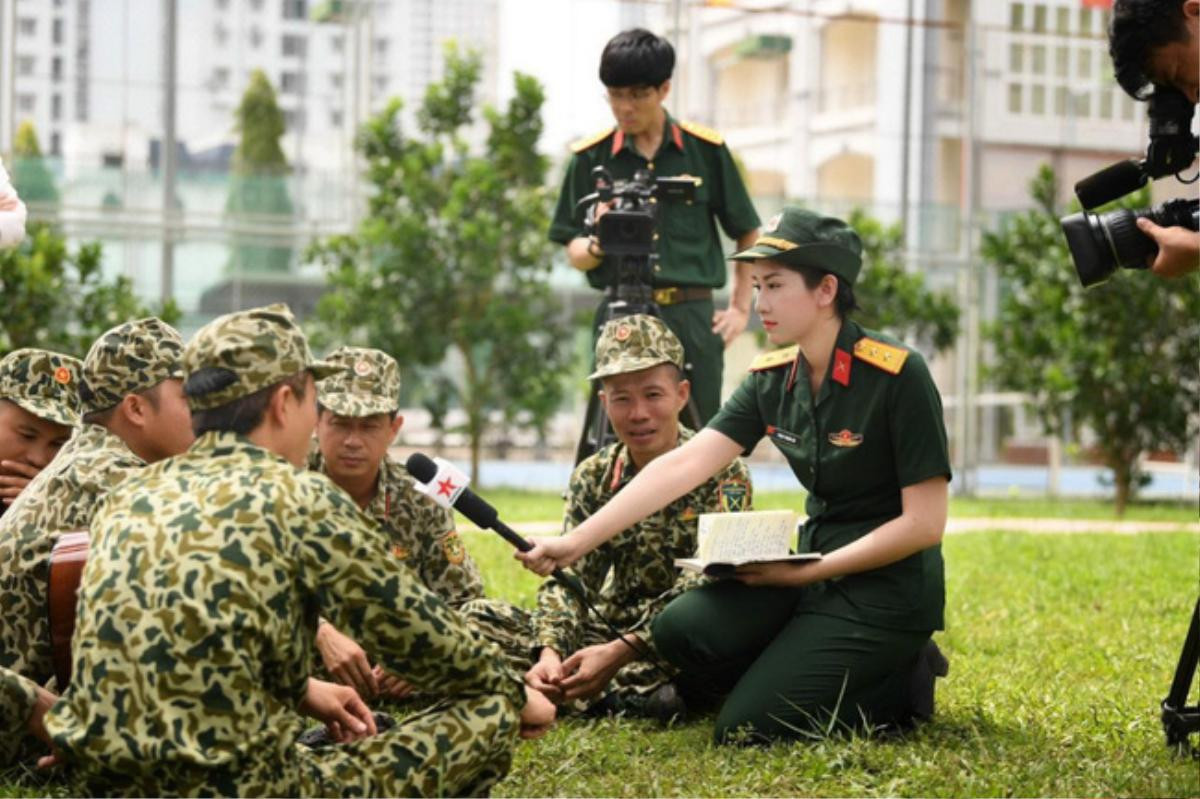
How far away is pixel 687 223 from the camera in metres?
6.37

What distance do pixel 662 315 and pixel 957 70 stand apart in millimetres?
12124

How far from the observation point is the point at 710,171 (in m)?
6.45

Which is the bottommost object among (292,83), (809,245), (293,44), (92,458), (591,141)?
Result: (92,458)

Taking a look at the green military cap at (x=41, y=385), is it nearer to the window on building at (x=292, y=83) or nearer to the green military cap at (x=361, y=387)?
the green military cap at (x=361, y=387)

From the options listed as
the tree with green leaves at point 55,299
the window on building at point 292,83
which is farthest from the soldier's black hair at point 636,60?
the window on building at point 292,83

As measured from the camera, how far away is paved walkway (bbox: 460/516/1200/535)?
1073cm

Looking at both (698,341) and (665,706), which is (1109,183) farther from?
(698,341)

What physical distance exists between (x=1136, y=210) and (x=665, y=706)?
1.87 m

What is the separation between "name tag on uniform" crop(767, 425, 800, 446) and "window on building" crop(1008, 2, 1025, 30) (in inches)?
583

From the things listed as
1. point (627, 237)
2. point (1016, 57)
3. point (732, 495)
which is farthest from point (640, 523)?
point (1016, 57)

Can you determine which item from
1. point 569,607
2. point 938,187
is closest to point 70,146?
point 938,187

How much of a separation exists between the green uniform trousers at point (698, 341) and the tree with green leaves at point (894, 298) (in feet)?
31.7

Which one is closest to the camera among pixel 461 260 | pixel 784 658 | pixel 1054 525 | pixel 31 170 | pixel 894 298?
pixel 784 658

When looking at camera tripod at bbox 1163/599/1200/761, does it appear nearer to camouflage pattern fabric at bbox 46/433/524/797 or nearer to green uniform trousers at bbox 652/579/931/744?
green uniform trousers at bbox 652/579/931/744
